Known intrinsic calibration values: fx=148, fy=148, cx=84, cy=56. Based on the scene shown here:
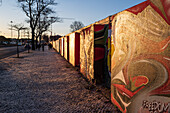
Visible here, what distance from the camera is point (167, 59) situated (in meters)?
1.99

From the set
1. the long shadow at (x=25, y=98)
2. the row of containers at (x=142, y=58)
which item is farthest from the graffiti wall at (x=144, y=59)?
the long shadow at (x=25, y=98)

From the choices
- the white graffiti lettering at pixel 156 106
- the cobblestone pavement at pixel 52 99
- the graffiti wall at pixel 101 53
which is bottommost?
the cobblestone pavement at pixel 52 99

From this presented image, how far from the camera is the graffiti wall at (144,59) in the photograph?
204 centimetres

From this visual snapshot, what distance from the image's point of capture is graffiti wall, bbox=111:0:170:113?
2036 mm

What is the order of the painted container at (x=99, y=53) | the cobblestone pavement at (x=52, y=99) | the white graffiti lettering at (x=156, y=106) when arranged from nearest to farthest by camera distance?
the white graffiti lettering at (x=156, y=106), the cobblestone pavement at (x=52, y=99), the painted container at (x=99, y=53)

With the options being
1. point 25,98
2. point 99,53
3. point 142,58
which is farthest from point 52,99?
point 142,58

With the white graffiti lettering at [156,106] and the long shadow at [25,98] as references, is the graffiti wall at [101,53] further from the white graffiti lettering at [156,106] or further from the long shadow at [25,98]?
the white graffiti lettering at [156,106]

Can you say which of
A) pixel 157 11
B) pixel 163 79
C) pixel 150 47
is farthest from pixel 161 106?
pixel 157 11

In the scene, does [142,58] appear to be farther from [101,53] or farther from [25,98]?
[25,98]

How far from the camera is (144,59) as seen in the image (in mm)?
2400

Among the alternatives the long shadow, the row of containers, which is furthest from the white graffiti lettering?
the long shadow

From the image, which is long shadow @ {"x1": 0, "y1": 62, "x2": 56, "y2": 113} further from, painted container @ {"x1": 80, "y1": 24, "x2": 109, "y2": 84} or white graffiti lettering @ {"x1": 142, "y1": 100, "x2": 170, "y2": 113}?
white graffiti lettering @ {"x1": 142, "y1": 100, "x2": 170, "y2": 113}

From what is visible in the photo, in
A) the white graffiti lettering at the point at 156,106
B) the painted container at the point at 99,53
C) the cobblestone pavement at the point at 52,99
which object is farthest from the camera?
the painted container at the point at 99,53

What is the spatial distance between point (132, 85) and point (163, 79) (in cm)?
73
